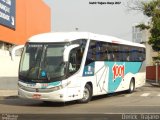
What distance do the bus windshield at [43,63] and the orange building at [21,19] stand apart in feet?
57.5

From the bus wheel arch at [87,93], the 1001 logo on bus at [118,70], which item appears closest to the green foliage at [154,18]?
the 1001 logo on bus at [118,70]

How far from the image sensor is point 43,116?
9.50 meters

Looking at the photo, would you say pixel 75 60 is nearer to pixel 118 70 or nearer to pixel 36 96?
pixel 36 96

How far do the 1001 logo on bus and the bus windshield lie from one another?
17.5 ft

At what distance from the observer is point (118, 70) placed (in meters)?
23.4

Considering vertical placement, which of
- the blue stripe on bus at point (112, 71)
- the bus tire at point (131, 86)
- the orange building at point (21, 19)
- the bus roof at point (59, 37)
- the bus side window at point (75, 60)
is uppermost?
the orange building at point (21, 19)

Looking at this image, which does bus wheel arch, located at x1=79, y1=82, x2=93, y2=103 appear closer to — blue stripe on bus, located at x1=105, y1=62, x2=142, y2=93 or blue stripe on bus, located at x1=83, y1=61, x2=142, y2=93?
blue stripe on bus, located at x1=83, y1=61, x2=142, y2=93

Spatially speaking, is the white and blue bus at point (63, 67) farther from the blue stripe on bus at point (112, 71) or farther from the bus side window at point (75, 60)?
the blue stripe on bus at point (112, 71)

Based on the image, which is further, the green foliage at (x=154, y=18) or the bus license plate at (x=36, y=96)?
the green foliage at (x=154, y=18)

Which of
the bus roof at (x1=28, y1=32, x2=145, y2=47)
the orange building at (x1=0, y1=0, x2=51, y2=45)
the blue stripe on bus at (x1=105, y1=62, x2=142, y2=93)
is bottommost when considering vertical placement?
the blue stripe on bus at (x1=105, y1=62, x2=142, y2=93)

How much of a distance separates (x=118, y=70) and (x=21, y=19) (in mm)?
20396

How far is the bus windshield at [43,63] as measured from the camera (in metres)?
17.8

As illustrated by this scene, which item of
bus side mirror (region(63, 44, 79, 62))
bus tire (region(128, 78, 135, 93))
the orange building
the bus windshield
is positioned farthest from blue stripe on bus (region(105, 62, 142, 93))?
the orange building

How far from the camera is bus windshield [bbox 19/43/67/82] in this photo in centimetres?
1784
